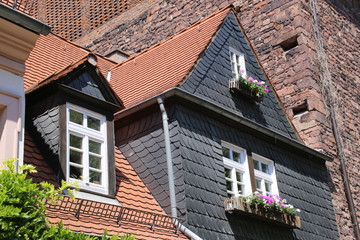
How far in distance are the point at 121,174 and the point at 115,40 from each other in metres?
8.92

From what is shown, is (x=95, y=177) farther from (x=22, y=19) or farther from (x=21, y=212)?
(x=21, y=212)

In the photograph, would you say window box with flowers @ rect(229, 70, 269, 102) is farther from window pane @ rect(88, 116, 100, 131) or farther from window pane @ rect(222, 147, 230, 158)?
window pane @ rect(88, 116, 100, 131)

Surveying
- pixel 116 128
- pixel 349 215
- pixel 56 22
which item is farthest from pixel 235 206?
pixel 56 22

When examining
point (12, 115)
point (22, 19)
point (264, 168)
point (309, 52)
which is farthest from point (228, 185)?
point (309, 52)

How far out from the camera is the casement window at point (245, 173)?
10.6 metres

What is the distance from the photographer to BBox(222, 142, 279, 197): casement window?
34.9ft

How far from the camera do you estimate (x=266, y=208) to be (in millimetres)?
10492

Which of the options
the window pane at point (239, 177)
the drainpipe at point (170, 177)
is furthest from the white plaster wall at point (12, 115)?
the window pane at point (239, 177)

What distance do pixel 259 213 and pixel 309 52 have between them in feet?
17.6

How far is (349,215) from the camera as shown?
13.7m

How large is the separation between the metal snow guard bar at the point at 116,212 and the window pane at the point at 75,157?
647 millimetres

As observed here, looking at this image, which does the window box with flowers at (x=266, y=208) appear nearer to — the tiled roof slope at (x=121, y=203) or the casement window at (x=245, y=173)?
the casement window at (x=245, y=173)

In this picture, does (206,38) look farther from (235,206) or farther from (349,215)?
(349,215)

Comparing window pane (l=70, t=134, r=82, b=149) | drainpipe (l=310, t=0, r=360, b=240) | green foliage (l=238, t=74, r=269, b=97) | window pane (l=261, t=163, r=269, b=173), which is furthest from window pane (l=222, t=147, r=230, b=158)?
drainpipe (l=310, t=0, r=360, b=240)
